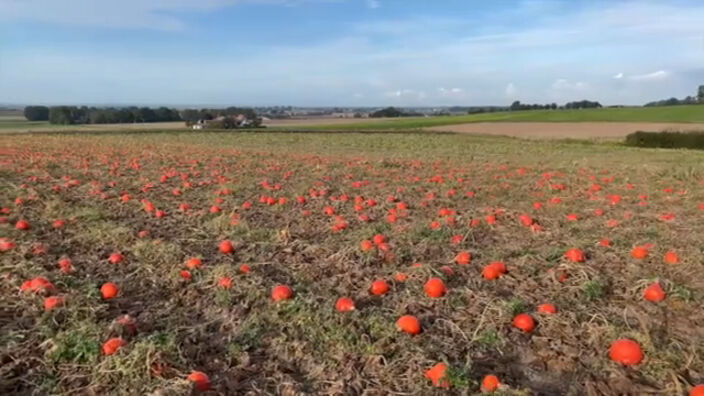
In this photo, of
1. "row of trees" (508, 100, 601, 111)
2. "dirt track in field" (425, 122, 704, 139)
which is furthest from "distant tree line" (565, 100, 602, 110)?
"dirt track in field" (425, 122, 704, 139)

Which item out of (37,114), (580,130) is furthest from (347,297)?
(37,114)

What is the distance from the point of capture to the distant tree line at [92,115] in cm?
6669

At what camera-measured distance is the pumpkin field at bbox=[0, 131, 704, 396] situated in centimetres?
298

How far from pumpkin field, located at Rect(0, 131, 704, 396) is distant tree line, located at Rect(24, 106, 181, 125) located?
65.0 metres

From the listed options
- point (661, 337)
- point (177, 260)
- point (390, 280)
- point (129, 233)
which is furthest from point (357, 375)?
point (129, 233)

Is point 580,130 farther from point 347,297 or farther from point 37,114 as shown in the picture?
point 37,114

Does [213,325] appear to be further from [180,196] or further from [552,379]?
[180,196]

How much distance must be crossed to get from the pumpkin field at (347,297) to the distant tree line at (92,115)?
65.0 m

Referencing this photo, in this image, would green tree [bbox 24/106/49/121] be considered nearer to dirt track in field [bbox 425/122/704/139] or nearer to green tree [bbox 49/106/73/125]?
green tree [bbox 49/106/73/125]

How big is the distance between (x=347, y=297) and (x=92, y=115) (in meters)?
73.8

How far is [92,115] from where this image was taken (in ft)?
225

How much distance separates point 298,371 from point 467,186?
292 inches

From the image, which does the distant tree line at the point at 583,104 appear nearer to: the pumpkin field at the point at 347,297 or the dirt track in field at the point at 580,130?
the dirt track in field at the point at 580,130

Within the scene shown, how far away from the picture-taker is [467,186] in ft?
32.7
